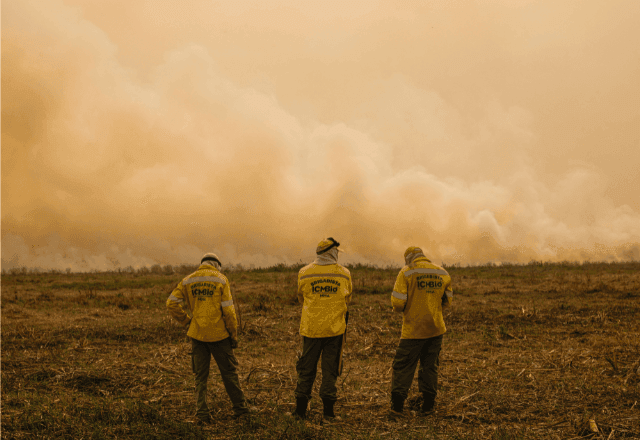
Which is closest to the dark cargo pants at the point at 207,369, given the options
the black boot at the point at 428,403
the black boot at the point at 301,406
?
the black boot at the point at 301,406

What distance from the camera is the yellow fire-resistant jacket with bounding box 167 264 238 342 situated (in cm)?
703

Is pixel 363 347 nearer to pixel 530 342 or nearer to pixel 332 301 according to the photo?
pixel 530 342

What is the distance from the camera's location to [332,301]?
22.8ft

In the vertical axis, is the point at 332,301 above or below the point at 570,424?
above

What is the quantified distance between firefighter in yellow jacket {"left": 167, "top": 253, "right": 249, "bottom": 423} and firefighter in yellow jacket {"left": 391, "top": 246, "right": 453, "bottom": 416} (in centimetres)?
259

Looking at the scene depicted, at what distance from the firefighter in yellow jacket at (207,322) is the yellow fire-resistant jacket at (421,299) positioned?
271cm

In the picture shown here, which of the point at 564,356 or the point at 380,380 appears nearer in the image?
the point at 380,380

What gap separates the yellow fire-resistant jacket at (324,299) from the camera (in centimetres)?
688

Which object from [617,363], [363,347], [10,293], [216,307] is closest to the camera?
[216,307]

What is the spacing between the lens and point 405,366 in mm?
7438

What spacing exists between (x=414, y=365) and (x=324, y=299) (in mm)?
1970

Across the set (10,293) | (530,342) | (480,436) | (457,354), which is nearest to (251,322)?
(457,354)

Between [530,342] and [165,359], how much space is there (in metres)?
10.5

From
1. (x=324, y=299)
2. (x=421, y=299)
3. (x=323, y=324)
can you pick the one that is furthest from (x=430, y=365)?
(x=324, y=299)
